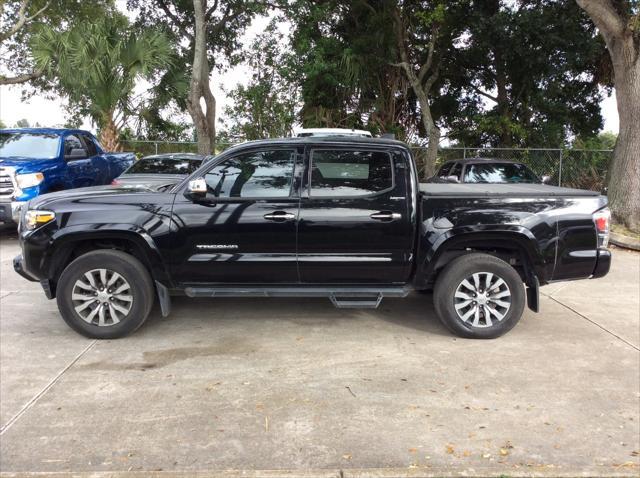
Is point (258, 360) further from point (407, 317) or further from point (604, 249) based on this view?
point (604, 249)

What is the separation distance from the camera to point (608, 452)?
10.5 ft

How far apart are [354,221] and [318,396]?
1.67 metres

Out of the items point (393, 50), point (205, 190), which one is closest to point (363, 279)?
point (205, 190)

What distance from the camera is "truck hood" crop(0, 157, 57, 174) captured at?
29.8 feet

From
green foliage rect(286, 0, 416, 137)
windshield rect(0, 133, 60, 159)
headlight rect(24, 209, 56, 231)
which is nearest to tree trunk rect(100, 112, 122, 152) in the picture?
windshield rect(0, 133, 60, 159)

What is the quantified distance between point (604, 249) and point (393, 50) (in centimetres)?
1327

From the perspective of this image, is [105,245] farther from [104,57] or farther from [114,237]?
[104,57]

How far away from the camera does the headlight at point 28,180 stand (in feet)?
29.7

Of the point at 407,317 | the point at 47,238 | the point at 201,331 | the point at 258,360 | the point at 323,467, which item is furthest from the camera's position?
the point at 407,317

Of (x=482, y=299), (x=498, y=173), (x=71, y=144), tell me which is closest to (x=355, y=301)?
(x=482, y=299)

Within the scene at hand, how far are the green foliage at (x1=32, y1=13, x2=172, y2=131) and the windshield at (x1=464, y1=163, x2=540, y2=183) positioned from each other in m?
8.72

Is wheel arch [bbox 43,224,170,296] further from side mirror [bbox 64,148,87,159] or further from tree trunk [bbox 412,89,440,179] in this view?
tree trunk [bbox 412,89,440,179]

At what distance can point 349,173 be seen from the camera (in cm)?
499

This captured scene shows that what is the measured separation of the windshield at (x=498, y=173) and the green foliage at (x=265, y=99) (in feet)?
30.2
